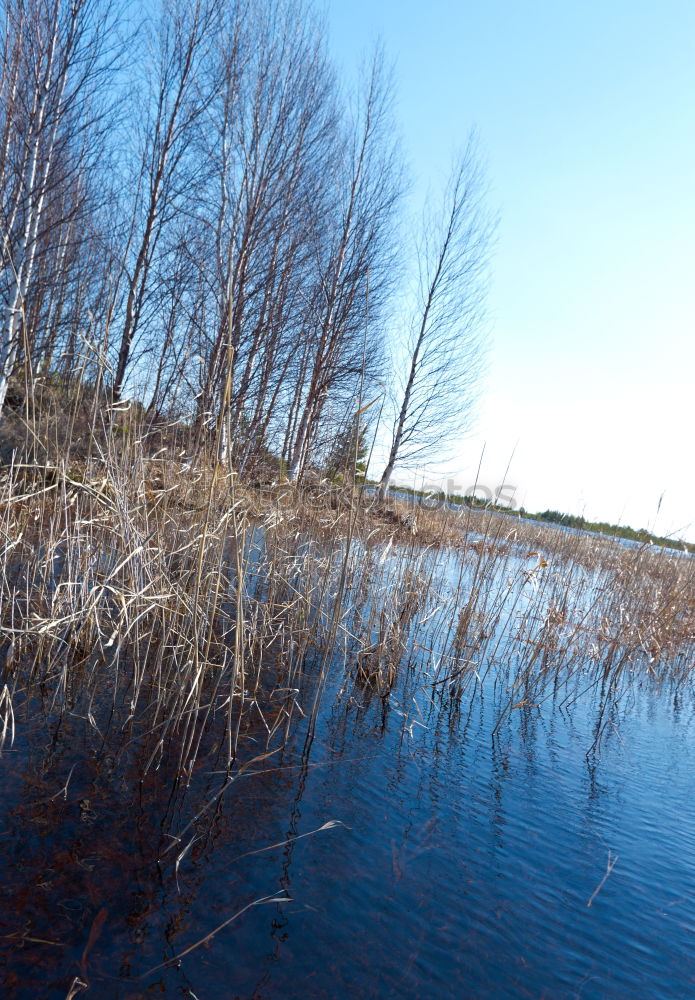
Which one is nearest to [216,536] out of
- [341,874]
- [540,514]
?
[341,874]

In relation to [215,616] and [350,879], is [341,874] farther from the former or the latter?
[215,616]

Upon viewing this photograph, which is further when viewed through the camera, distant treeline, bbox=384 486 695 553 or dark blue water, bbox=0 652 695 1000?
distant treeline, bbox=384 486 695 553

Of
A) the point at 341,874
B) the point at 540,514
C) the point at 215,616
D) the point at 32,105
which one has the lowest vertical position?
the point at 341,874

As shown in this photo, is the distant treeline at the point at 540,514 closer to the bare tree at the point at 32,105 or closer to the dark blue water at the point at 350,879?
the dark blue water at the point at 350,879

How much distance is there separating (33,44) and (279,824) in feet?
21.9

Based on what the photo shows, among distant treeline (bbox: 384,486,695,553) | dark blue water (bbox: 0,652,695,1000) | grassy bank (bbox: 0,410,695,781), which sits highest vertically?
distant treeline (bbox: 384,486,695,553)

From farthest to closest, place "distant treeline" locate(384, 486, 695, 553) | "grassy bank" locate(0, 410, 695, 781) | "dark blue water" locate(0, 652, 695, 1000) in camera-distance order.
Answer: "distant treeline" locate(384, 486, 695, 553), "grassy bank" locate(0, 410, 695, 781), "dark blue water" locate(0, 652, 695, 1000)

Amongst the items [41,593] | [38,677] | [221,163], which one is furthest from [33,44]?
[38,677]

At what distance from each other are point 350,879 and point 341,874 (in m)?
0.03

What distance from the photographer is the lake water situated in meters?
1.39

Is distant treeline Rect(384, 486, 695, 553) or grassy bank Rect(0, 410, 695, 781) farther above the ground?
distant treeline Rect(384, 486, 695, 553)

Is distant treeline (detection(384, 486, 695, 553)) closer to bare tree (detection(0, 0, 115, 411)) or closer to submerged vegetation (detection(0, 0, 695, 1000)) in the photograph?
submerged vegetation (detection(0, 0, 695, 1000))

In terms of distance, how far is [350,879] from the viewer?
1761 millimetres

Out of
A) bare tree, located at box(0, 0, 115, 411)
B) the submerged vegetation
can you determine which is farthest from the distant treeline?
bare tree, located at box(0, 0, 115, 411)
